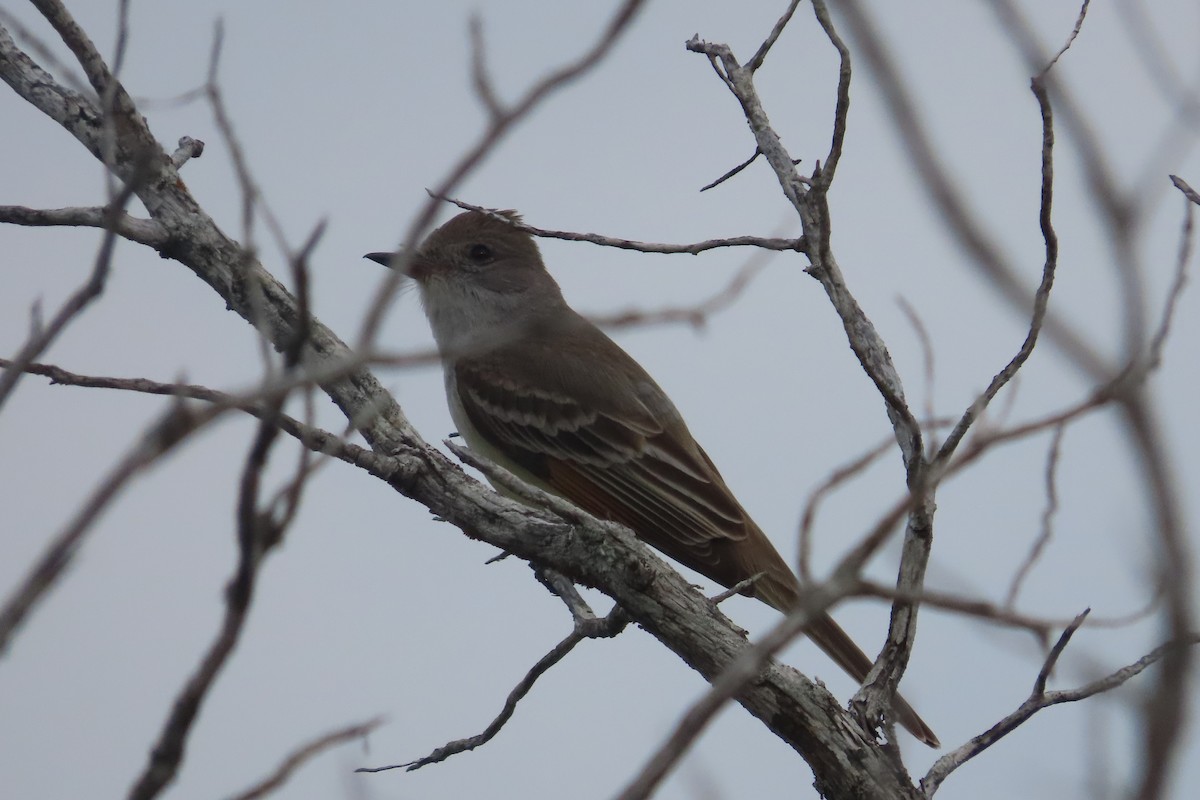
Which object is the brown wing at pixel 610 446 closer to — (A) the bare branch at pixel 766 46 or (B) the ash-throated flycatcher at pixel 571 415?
(B) the ash-throated flycatcher at pixel 571 415

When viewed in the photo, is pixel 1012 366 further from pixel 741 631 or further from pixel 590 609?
pixel 590 609

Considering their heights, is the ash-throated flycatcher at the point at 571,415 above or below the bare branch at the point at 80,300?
above

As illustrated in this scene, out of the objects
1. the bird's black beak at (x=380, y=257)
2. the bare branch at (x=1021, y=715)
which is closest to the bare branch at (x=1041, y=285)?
the bare branch at (x=1021, y=715)

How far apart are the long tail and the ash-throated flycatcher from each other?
0.4 inches

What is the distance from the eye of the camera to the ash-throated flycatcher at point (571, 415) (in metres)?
7.28

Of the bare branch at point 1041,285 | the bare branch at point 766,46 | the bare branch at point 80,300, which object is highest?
the bare branch at point 766,46

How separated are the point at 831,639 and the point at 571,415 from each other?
224 cm

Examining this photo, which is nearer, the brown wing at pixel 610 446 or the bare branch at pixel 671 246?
the bare branch at pixel 671 246

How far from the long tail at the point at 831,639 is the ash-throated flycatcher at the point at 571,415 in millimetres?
11

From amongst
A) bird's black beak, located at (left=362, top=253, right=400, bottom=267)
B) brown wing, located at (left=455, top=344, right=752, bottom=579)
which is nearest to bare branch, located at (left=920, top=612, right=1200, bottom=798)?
brown wing, located at (left=455, top=344, right=752, bottom=579)

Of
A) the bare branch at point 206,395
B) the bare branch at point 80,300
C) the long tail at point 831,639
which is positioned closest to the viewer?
the bare branch at point 80,300

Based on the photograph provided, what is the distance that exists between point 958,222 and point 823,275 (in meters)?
3.01

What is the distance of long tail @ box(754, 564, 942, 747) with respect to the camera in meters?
5.91

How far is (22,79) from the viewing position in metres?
5.10
